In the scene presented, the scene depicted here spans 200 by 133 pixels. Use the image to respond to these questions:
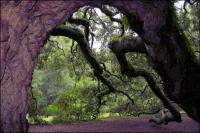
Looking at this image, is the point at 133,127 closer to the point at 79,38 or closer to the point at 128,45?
Answer: the point at 79,38

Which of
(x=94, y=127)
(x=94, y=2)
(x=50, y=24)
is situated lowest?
(x=94, y=127)

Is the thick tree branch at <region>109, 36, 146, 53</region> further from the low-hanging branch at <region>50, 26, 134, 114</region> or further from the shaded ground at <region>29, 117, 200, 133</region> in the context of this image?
the shaded ground at <region>29, 117, 200, 133</region>

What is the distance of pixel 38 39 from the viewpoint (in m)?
6.16

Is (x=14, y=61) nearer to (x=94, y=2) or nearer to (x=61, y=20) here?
(x=61, y=20)

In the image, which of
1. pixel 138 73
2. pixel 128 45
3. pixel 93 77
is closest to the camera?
pixel 128 45

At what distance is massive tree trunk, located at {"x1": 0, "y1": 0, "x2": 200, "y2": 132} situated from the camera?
5891 millimetres

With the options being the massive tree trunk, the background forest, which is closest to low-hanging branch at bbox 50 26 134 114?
the background forest

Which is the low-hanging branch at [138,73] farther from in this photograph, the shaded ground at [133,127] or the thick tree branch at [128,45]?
the thick tree branch at [128,45]

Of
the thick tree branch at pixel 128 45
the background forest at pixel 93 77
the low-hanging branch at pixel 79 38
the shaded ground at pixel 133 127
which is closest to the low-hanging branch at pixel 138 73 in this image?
the shaded ground at pixel 133 127

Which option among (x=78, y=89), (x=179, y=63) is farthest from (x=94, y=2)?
(x=78, y=89)

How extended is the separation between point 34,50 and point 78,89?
813 cm

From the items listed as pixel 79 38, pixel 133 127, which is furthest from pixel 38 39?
pixel 133 127

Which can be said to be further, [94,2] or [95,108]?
[95,108]

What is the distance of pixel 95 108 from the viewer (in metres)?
14.1
